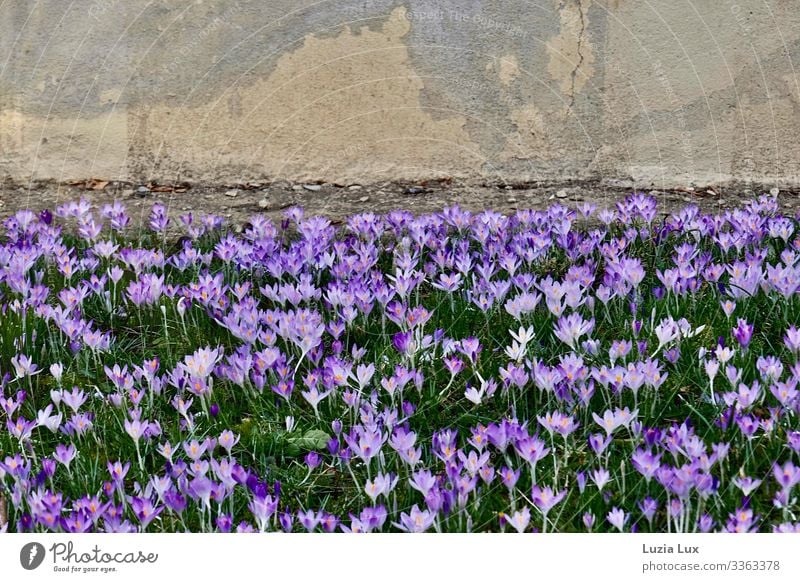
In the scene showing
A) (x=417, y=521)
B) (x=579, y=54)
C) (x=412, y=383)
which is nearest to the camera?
(x=417, y=521)

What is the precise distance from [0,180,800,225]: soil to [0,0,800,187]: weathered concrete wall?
74 mm

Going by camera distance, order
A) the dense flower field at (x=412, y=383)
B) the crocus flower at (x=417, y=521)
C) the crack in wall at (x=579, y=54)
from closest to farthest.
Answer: the crocus flower at (x=417, y=521)
the dense flower field at (x=412, y=383)
the crack in wall at (x=579, y=54)

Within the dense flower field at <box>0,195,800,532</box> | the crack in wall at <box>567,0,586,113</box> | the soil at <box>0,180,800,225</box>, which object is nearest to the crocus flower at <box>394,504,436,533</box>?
the dense flower field at <box>0,195,800,532</box>

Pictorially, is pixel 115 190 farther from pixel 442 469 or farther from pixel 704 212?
pixel 442 469

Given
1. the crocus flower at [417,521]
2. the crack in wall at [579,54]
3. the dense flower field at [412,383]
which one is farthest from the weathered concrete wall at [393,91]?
the crocus flower at [417,521]

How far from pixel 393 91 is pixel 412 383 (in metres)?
3.16

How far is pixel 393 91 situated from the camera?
19.6ft

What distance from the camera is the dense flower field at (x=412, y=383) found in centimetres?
252

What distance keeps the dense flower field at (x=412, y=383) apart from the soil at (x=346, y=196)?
4.05ft

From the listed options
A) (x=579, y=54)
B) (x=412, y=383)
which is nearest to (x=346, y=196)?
(x=579, y=54)

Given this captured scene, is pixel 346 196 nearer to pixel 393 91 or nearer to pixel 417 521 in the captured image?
pixel 393 91

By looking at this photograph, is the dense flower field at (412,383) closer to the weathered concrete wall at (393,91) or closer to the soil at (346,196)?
the soil at (346,196)

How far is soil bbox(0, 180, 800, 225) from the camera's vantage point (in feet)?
19.2
